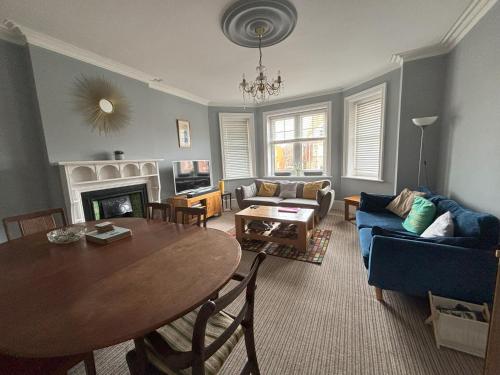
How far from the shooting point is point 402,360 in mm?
1313

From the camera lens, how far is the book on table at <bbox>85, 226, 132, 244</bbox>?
1.39 metres

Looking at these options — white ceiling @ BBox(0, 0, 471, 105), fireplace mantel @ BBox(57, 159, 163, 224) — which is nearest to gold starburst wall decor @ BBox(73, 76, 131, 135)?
white ceiling @ BBox(0, 0, 471, 105)

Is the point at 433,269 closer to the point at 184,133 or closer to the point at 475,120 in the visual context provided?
the point at 475,120

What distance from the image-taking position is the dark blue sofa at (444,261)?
1419 mm

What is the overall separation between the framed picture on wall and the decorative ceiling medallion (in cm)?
233

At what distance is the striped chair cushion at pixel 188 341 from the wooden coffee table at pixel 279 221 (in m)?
1.79

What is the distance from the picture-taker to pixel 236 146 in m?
5.43

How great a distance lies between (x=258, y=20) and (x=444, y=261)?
8.81ft

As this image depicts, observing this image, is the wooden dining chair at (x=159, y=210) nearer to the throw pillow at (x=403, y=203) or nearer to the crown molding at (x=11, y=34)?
the crown molding at (x=11, y=34)

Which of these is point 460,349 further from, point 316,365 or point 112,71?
point 112,71

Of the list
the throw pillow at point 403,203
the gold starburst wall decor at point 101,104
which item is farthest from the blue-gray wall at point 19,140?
the throw pillow at point 403,203

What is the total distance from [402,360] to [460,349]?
42 centimetres

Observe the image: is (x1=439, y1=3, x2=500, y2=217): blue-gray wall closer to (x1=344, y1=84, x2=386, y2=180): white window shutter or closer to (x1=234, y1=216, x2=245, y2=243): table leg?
(x1=344, y1=84, x2=386, y2=180): white window shutter

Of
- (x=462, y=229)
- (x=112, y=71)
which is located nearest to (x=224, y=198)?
(x=112, y=71)
